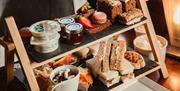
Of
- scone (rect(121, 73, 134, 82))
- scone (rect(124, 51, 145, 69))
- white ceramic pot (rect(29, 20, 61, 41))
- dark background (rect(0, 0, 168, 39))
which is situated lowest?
scone (rect(121, 73, 134, 82))

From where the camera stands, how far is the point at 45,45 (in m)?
1.11

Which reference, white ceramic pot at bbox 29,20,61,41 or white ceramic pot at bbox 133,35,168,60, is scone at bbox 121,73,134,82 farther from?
white ceramic pot at bbox 29,20,61,41

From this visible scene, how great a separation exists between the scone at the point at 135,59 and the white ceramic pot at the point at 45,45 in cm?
45

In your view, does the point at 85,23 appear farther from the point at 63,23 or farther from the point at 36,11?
the point at 36,11

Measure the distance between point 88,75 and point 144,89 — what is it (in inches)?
11.2

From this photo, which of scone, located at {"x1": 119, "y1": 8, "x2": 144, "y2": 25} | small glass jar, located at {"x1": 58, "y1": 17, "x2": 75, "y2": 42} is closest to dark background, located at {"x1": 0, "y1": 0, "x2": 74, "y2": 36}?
small glass jar, located at {"x1": 58, "y1": 17, "x2": 75, "y2": 42}

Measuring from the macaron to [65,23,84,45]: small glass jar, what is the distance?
0.10 m

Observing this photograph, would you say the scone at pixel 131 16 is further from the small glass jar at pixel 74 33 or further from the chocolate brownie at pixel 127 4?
the small glass jar at pixel 74 33

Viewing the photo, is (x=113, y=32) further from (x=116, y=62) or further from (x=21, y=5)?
(x=21, y=5)

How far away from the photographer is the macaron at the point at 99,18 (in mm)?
Result: 1241

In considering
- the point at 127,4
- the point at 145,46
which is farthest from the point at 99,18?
the point at 145,46

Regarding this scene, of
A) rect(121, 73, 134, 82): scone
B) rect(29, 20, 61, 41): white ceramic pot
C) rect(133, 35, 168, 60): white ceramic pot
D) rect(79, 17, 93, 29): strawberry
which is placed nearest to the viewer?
rect(29, 20, 61, 41): white ceramic pot

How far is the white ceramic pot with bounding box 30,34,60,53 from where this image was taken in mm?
1103

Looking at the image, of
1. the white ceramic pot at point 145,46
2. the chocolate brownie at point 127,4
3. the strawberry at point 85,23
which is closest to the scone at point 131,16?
the chocolate brownie at point 127,4
